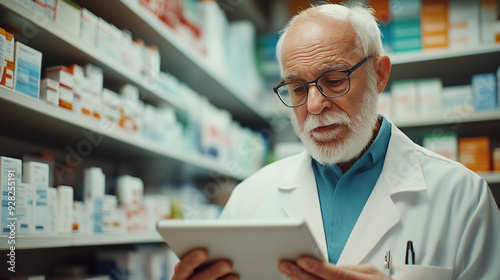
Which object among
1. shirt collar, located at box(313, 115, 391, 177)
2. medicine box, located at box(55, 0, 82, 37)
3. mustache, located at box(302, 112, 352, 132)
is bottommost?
shirt collar, located at box(313, 115, 391, 177)

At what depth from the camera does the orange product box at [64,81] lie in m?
1.56

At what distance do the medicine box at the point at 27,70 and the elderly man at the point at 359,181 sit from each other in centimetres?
81

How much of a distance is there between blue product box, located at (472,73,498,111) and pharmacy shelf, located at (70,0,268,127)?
159cm

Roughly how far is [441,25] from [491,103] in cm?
64

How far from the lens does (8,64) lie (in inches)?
51.6

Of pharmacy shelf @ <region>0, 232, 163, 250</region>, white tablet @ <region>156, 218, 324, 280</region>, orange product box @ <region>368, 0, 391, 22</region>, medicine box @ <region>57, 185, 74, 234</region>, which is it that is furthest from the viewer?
orange product box @ <region>368, 0, 391, 22</region>

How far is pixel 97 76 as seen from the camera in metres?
1.78

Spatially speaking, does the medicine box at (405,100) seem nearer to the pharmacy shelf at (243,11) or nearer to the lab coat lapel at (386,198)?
the pharmacy shelf at (243,11)

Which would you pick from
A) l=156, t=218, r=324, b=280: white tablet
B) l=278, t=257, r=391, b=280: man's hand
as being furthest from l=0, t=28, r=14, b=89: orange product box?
l=278, t=257, r=391, b=280: man's hand

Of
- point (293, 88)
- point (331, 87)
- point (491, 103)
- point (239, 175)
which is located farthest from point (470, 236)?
point (239, 175)

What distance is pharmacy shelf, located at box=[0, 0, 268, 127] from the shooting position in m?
1.44

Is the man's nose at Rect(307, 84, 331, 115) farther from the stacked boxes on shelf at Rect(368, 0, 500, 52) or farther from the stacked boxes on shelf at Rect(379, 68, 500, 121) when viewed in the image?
the stacked boxes on shelf at Rect(368, 0, 500, 52)

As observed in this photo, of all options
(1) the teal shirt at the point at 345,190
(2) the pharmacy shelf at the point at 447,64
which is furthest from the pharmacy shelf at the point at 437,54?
(1) the teal shirt at the point at 345,190

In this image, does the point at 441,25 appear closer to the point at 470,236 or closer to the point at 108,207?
the point at 470,236
